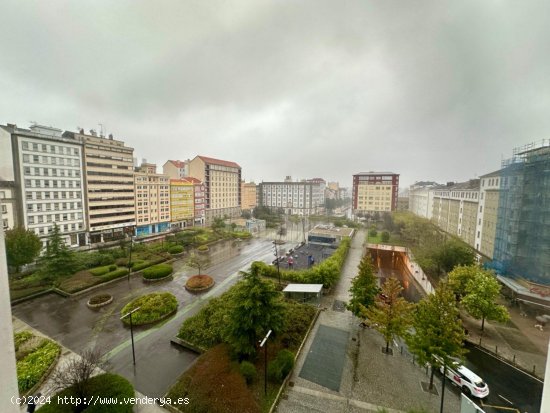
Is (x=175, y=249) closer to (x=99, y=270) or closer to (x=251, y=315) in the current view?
(x=99, y=270)

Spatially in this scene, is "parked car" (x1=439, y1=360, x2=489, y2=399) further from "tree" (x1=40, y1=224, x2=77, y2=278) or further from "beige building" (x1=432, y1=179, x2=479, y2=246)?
"beige building" (x1=432, y1=179, x2=479, y2=246)

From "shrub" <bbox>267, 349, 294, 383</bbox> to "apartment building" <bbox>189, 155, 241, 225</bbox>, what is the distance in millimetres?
56466

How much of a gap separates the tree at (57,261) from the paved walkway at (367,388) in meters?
24.2

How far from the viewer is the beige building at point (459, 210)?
132 ft

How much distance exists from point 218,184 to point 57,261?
50430mm

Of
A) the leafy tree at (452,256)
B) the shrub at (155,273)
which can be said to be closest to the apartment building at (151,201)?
the shrub at (155,273)

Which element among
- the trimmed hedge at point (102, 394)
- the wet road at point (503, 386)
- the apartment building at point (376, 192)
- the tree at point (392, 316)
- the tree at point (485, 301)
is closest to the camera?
the trimmed hedge at point (102, 394)

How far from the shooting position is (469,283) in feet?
63.3

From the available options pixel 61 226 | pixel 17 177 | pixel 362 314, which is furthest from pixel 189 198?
pixel 362 314

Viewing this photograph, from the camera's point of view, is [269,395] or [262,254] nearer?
[269,395]

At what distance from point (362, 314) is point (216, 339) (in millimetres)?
10370

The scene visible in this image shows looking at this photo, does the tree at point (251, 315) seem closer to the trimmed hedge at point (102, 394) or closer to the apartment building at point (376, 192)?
the trimmed hedge at point (102, 394)

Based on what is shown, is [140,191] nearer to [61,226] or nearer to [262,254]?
[61,226]

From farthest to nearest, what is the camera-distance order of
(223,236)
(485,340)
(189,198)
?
(189,198) < (223,236) < (485,340)
